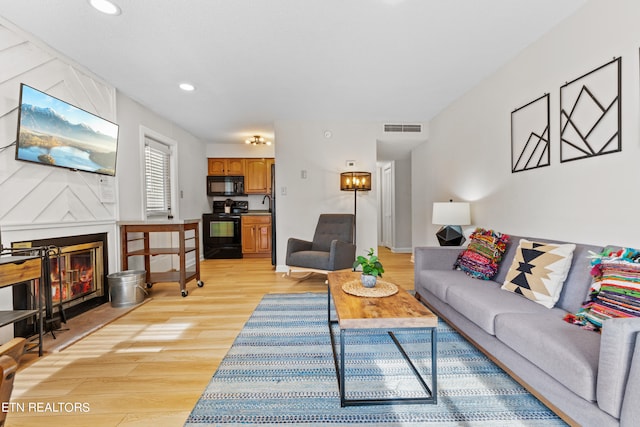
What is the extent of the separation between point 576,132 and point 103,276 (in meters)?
4.62

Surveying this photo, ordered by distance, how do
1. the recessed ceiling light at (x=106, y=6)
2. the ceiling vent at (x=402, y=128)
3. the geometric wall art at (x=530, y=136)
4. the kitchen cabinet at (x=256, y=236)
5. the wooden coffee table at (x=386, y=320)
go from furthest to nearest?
the kitchen cabinet at (x=256, y=236)
the ceiling vent at (x=402, y=128)
the geometric wall art at (x=530, y=136)
the recessed ceiling light at (x=106, y=6)
the wooden coffee table at (x=386, y=320)

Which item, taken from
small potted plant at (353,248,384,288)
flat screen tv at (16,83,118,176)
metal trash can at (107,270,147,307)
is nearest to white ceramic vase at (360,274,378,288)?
small potted plant at (353,248,384,288)

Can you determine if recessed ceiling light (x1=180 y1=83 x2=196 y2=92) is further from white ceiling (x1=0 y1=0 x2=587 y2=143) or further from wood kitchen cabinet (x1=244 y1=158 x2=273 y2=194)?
wood kitchen cabinet (x1=244 y1=158 x2=273 y2=194)

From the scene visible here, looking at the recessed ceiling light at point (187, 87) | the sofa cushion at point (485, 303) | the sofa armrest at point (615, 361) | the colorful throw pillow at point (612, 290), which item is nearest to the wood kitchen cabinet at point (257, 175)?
the recessed ceiling light at point (187, 87)

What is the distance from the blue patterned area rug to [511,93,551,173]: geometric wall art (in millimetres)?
1646

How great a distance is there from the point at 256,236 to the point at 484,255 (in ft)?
14.3

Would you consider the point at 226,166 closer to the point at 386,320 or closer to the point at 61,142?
the point at 61,142

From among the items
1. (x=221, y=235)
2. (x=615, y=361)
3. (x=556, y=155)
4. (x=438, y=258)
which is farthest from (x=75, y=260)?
(x=556, y=155)

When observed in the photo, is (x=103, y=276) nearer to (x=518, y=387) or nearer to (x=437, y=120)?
(x=518, y=387)

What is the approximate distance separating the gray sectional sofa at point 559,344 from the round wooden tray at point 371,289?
1.70 ft

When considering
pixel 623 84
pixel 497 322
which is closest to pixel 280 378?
pixel 497 322

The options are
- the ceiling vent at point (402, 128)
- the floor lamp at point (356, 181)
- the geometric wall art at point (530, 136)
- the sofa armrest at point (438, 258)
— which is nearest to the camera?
the geometric wall art at point (530, 136)

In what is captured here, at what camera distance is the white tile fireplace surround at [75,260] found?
2211 mm

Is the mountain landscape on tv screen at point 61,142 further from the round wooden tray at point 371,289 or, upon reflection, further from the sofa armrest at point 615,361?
the sofa armrest at point 615,361
